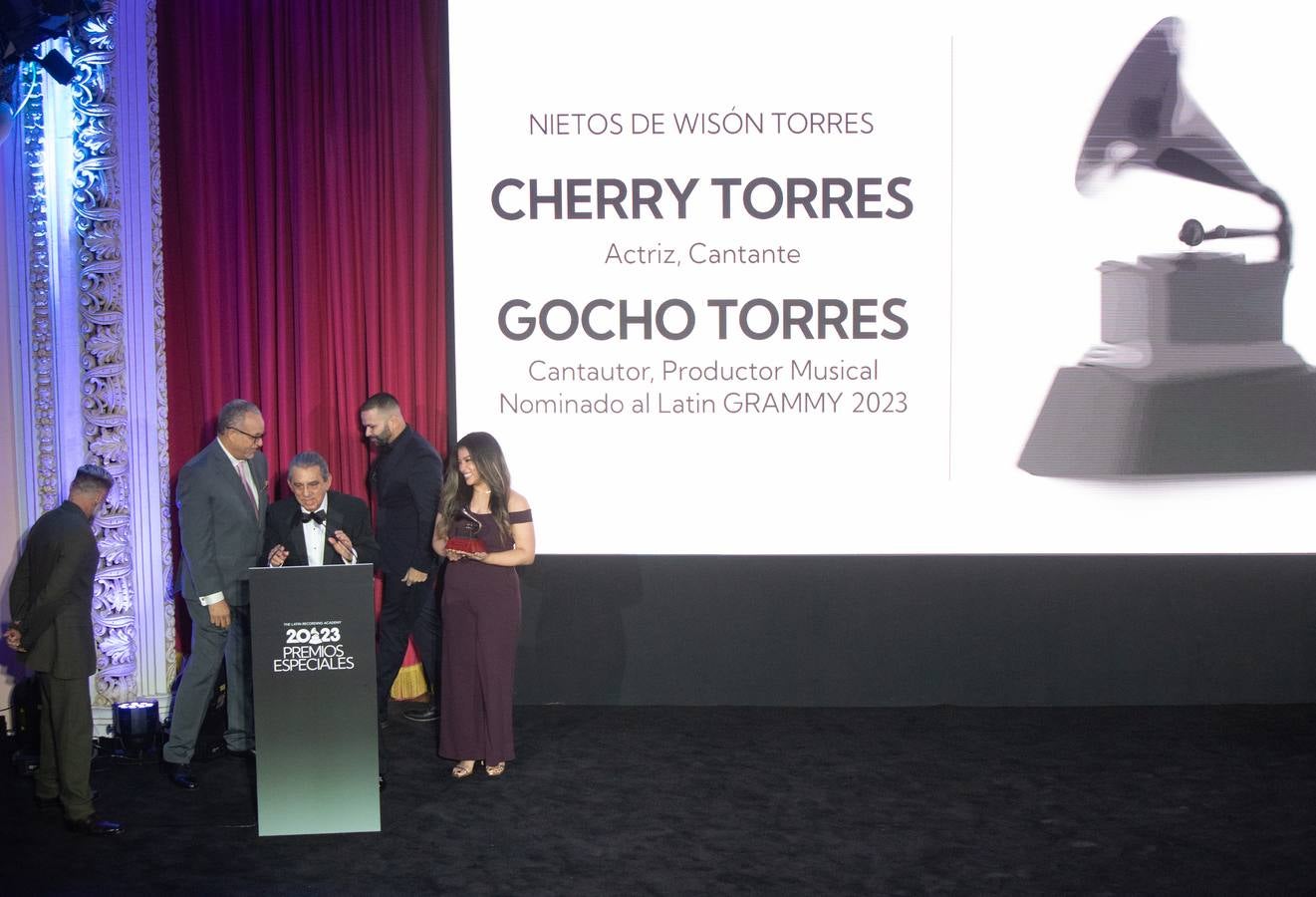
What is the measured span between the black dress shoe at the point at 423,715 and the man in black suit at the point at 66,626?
1.58 meters

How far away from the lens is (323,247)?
20.1ft

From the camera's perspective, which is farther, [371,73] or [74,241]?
[371,73]

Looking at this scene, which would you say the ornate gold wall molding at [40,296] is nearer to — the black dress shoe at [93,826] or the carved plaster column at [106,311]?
the carved plaster column at [106,311]

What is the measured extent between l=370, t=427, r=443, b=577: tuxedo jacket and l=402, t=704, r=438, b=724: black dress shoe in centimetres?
73

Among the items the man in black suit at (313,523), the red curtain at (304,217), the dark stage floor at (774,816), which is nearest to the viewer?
the dark stage floor at (774,816)

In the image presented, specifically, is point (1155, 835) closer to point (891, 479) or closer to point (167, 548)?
point (891, 479)

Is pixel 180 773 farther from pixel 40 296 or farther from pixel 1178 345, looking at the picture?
pixel 1178 345

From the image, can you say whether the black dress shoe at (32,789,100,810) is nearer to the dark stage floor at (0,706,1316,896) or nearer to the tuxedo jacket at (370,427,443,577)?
the dark stage floor at (0,706,1316,896)

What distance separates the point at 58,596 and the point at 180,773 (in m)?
1.04

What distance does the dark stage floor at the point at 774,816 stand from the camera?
4141 mm

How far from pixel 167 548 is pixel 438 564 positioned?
1267 mm

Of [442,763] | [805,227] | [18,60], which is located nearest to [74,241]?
[18,60]

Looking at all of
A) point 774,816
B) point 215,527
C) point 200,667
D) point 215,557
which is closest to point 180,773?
point 200,667

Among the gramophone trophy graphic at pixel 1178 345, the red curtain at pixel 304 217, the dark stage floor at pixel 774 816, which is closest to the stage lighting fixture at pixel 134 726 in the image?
the dark stage floor at pixel 774 816
